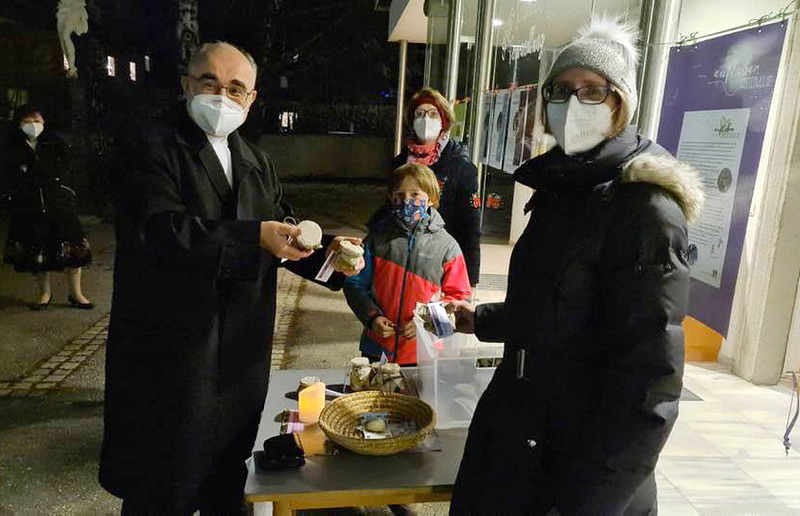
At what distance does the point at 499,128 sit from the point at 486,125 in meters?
0.56

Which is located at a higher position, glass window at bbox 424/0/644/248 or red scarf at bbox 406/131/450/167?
glass window at bbox 424/0/644/248

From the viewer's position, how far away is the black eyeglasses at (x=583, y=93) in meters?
1.42

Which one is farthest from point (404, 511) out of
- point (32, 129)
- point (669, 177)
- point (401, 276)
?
point (32, 129)

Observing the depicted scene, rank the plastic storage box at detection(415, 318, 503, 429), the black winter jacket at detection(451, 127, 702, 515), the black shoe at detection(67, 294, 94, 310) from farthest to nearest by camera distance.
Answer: the black shoe at detection(67, 294, 94, 310) < the plastic storage box at detection(415, 318, 503, 429) < the black winter jacket at detection(451, 127, 702, 515)

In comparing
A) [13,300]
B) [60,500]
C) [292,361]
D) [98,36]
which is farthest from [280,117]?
[60,500]

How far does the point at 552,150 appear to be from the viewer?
5.16ft

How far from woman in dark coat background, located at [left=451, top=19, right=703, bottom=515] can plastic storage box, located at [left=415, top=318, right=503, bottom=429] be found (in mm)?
488

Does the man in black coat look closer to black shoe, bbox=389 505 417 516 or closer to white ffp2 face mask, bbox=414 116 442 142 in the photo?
black shoe, bbox=389 505 417 516

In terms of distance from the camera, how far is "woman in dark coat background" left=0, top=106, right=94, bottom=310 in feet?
18.6

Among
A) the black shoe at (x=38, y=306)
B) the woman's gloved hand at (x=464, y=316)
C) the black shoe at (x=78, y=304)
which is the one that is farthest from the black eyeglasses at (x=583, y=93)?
the black shoe at (x=38, y=306)

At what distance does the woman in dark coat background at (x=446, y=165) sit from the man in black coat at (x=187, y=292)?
189 cm

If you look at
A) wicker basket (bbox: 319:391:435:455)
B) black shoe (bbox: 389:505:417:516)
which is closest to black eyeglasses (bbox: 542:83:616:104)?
wicker basket (bbox: 319:391:435:455)

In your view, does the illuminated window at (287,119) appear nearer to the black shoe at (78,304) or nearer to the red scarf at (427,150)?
the black shoe at (78,304)

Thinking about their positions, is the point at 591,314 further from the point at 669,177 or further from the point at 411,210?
the point at 411,210
